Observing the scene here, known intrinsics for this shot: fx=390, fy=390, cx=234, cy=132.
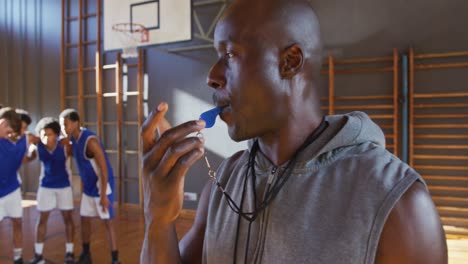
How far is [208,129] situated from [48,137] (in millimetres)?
2163

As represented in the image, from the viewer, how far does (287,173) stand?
0.79 meters

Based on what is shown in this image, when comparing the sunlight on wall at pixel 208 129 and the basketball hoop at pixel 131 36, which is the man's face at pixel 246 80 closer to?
the sunlight on wall at pixel 208 129

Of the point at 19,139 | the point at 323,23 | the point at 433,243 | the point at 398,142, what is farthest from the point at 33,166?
the point at 433,243

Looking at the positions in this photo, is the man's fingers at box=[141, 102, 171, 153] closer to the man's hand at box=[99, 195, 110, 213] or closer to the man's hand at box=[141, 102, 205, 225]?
the man's hand at box=[141, 102, 205, 225]

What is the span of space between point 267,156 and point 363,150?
21 cm

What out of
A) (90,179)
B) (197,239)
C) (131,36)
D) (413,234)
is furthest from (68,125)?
(413,234)

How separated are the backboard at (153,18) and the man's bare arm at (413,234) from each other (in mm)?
4284

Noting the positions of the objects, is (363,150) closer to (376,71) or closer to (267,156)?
(267,156)

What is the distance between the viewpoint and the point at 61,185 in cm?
365

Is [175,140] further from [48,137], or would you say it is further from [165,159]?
[48,137]

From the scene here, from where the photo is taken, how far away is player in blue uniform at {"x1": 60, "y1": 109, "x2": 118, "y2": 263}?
11.1 feet

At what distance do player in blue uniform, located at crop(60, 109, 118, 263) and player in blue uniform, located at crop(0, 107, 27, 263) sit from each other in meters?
0.41

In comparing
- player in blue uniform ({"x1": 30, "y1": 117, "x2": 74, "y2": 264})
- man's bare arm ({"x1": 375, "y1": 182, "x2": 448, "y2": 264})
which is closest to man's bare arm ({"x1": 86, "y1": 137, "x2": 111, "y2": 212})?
player in blue uniform ({"x1": 30, "y1": 117, "x2": 74, "y2": 264})

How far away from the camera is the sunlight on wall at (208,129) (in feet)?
17.3
